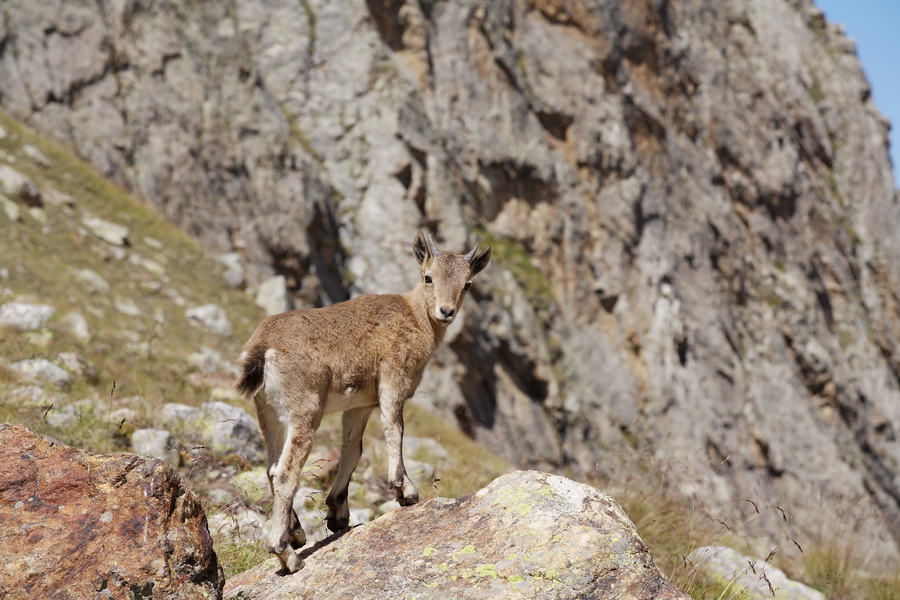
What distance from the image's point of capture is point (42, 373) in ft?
31.6

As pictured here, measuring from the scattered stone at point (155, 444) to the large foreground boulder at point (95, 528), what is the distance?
11.7ft

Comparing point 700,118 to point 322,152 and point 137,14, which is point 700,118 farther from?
point 137,14

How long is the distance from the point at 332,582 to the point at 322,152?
64.2 feet

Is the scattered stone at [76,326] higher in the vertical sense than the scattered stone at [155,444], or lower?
lower

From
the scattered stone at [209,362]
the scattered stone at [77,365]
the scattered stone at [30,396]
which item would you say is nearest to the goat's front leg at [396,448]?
the scattered stone at [30,396]

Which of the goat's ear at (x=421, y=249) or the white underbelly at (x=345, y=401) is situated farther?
the goat's ear at (x=421, y=249)

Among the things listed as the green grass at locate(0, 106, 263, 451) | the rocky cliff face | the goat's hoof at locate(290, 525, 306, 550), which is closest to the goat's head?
the goat's hoof at locate(290, 525, 306, 550)

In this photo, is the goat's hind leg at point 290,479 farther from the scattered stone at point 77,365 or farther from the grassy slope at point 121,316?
the scattered stone at point 77,365

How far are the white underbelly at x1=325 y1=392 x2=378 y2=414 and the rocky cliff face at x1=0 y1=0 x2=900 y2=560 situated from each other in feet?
23.9

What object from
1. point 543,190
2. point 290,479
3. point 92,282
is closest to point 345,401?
point 290,479

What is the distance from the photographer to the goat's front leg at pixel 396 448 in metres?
6.10

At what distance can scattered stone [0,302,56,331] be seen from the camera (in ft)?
37.0

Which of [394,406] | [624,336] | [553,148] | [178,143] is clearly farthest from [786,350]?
[394,406]

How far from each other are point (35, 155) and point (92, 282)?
4.41m
